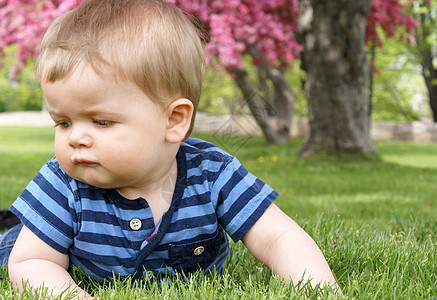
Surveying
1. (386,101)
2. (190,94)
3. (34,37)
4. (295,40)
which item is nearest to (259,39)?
(295,40)

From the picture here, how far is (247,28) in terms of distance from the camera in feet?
34.9

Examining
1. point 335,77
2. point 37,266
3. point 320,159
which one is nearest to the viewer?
point 37,266

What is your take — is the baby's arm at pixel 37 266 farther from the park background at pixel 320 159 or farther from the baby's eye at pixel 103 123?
the baby's eye at pixel 103 123

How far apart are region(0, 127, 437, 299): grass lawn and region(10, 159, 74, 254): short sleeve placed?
23 cm

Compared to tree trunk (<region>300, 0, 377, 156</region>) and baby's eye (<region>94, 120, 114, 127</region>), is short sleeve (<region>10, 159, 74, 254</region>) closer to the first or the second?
baby's eye (<region>94, 120, 114, 127</region>)

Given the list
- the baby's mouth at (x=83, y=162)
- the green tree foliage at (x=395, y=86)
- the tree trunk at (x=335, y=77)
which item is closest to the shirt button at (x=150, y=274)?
the baby's mouth at (x=83, y=162)

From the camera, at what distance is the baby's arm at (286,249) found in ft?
5.99

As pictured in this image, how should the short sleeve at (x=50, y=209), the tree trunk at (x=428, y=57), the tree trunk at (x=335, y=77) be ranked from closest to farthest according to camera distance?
the short sleeve at (x=50, y=209) → the tree trunk at (x=335, y=77) → the tree trunk at (x=428, y=57)

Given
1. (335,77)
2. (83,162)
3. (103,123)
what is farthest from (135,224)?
(335,77)

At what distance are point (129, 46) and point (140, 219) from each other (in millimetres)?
659

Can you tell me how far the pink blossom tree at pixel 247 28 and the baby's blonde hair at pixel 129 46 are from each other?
7326 mm

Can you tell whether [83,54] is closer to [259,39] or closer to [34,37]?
[259,39]

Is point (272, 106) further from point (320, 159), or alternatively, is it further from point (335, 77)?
point (320, 159)

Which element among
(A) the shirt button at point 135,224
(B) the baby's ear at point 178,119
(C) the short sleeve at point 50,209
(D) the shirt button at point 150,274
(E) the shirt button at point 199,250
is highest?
(B) the baby's ear at point 178,119
